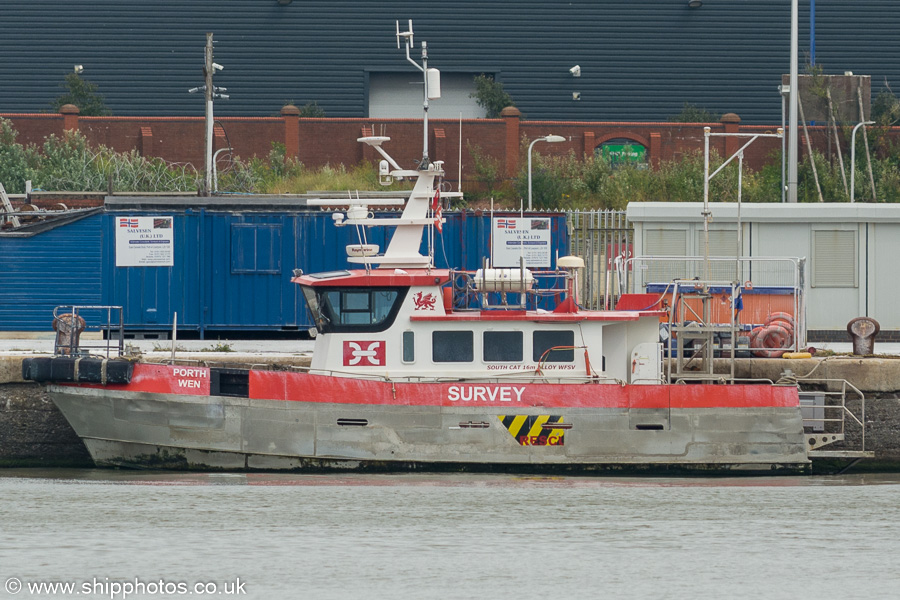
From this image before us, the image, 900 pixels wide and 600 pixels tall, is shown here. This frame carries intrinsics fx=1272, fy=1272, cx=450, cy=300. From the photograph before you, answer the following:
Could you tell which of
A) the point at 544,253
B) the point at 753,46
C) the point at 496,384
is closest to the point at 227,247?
the point at 544,253

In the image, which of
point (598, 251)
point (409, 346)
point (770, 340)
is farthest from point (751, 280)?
point (409, 346)

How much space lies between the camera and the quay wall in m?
18.9

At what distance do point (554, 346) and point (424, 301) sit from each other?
1908mm

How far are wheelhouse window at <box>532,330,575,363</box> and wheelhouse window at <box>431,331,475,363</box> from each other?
888 millimetres

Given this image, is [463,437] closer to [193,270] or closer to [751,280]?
[751,280]

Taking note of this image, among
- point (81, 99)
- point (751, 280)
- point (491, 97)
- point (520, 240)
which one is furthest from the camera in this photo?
point (491, 97)

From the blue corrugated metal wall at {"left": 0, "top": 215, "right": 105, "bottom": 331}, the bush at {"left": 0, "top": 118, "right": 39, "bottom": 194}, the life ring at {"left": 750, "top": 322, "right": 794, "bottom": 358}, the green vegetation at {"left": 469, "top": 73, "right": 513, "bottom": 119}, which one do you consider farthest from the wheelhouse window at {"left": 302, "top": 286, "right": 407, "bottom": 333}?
Answer: the green vegetation at {"left": 469, "top": 73, "right": 513, "bottom": 119}

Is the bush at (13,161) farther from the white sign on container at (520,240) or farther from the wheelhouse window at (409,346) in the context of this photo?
the wheelhouse window at (409,346)

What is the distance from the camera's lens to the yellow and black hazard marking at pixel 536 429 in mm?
17500

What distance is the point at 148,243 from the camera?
75.3 ft

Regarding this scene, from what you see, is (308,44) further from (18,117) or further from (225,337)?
(225,337)

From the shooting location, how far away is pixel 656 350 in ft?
59.1

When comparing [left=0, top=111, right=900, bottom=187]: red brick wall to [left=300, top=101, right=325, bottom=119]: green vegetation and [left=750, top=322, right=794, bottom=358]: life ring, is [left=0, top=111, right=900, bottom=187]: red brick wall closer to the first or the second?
[left=300, top=101, right=325, bottom=119]: green vegetation

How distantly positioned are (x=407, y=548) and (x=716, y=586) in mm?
3554
